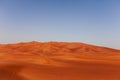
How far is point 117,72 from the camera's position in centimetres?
941

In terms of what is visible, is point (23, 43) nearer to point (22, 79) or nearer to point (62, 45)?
point (62, 45)

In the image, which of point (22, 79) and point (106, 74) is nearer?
point (22, 79)

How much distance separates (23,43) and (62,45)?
265 inches

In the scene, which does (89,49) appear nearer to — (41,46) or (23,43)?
(41,46)

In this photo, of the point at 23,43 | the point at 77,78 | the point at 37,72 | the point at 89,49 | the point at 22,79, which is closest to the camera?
the point at 22,79

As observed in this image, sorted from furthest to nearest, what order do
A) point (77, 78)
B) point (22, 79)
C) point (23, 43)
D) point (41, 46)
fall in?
point (23, 43)
point (41, 46)
point (77, 78)
point (22, 79)

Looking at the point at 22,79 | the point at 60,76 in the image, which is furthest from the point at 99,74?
the point at 22,79

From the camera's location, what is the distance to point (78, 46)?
3734 cm

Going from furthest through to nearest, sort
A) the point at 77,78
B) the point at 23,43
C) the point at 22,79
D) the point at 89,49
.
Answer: the point at 23,43 < the point at 89,49 < the point at 77,78 < the point at 22,79

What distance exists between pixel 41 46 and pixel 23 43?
451cm

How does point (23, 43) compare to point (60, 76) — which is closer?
point (60, 76)

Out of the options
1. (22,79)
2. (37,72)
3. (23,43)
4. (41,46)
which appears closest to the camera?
(22,79)

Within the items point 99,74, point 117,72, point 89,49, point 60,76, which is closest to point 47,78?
point 60,76

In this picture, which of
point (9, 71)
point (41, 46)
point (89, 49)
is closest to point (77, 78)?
point (9, 71)
